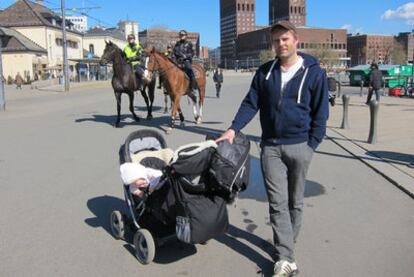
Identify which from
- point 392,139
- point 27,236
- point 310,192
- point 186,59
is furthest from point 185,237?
point 186,59

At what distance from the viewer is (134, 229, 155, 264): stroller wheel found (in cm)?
429

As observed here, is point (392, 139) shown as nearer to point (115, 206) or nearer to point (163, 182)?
point (115, 206)

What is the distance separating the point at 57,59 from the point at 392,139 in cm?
7499

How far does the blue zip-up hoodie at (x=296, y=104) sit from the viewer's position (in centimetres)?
386

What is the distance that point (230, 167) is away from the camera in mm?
3699

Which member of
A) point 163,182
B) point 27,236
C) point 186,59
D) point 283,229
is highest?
point 186,59

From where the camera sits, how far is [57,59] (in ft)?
258

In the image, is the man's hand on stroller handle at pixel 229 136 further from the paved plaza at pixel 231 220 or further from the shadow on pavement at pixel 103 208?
the shadow on pavement at pixel 103 208

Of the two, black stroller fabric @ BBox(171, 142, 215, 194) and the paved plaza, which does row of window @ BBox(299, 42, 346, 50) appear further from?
black stroller fabric @ BBox(171, 142, 215, 194)

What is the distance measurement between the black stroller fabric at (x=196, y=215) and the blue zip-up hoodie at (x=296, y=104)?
2.49 ft

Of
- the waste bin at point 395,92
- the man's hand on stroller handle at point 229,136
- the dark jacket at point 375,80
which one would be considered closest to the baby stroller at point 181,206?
the man's hand on stroller handle at point 229,136

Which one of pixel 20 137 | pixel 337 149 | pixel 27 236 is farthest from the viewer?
pixel 20 137

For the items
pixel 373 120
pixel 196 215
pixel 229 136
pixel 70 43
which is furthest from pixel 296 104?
pixel 70 43

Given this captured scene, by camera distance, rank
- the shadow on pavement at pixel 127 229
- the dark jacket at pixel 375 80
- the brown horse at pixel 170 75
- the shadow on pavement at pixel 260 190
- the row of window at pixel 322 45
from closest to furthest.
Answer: the shadow on pavement at pixel 127 229 < the shadow on pavement at pixel 260 190 < the brown horse at pixel 170 75 < the dark jacket at pixel 375 80 < the row of window at pixel 322 45
